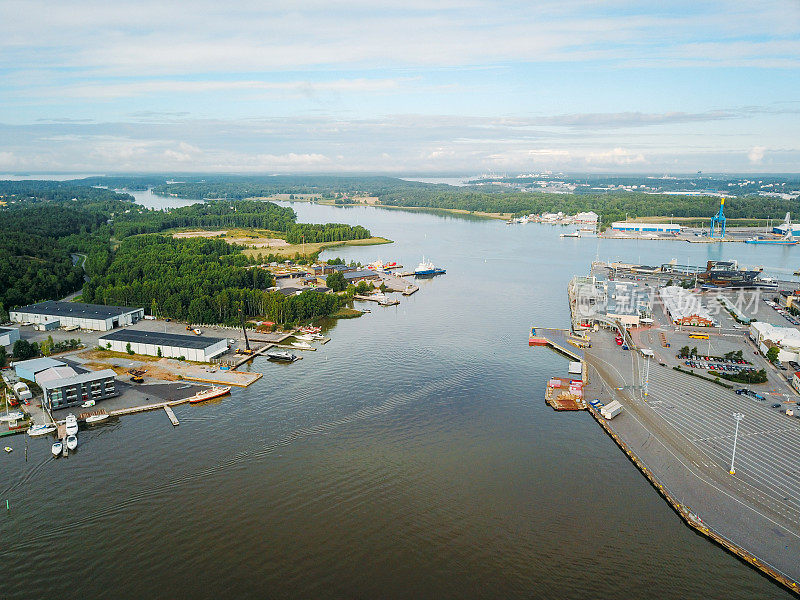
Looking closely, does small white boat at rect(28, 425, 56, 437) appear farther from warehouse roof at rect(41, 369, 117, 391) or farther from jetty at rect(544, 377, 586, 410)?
jetty at rect(544, 377, 586, 410)

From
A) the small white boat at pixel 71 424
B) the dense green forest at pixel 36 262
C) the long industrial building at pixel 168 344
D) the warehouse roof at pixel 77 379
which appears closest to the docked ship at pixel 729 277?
the long industrial building at pixel 168 344

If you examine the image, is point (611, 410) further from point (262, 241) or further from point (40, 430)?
point (262, 241)

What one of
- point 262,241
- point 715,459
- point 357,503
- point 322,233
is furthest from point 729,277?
point 262,241

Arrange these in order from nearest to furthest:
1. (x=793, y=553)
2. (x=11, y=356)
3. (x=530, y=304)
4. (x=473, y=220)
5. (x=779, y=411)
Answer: (x=793, y=553)
(x=779, y=411)
(x=11, y=356)
(x=530, y=304)
(x=473, y=220)

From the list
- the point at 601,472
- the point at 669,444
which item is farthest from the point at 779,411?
the point at 601,472

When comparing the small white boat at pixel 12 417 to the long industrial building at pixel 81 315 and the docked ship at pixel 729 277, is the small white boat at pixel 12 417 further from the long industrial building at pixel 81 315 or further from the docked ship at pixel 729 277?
the docked ship at pixel 729 277

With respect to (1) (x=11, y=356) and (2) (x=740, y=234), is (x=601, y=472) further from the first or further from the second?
(2) (x=740, y=234)
